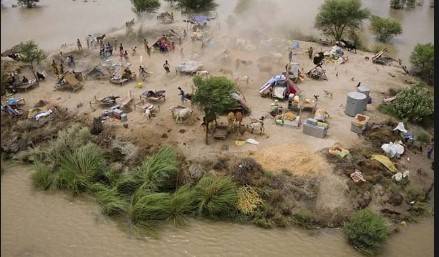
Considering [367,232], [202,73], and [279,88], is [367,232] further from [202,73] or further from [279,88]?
[202,73]

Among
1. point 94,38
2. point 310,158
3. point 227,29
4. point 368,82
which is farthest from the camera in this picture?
point 227,29

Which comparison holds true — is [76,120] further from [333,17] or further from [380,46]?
[380,46]

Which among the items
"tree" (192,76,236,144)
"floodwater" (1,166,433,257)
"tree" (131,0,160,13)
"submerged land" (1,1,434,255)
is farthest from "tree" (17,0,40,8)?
"floodwater" (1,166,433,257)

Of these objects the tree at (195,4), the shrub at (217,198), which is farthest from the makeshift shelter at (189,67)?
the tree at (195,4)

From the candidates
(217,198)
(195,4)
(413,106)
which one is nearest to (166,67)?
(217,198)

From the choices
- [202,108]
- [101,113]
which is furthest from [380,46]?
[101,113]

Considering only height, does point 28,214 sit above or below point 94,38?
below

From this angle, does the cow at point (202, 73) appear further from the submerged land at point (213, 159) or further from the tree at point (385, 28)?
the tree at point (385, 28)
